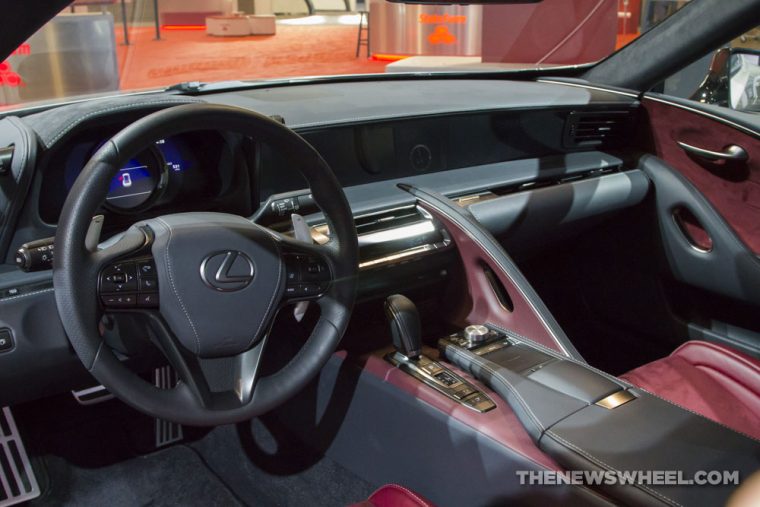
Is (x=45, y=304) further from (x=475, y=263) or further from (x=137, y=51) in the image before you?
(x=137, y=51)

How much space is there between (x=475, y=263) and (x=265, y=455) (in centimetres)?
84

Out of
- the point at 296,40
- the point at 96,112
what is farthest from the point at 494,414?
the point at 296,40

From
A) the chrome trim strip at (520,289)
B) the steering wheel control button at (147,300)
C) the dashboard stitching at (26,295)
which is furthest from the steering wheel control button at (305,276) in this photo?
the chrome trim strip at (520,289)

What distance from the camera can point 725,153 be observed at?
93.6 inches

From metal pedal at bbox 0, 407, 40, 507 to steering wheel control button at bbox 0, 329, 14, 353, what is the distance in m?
0.85

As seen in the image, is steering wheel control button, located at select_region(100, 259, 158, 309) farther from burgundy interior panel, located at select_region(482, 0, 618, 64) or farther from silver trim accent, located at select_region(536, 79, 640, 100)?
burgundy interior panel, located at select_region(482, 0, 618, 64)

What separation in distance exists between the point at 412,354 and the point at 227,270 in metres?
0.58

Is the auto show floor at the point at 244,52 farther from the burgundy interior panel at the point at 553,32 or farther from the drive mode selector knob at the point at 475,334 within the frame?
the drive mode selector knob at the point at 475,334

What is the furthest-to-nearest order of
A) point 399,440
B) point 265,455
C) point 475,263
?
1. point 265,455
2. point 475,263
3. point 399,440

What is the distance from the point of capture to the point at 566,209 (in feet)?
7.86

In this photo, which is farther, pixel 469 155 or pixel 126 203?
pixel 469 155

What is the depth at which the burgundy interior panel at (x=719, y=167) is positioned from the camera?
235 cm

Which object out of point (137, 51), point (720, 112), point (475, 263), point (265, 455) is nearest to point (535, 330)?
point (475, 263)

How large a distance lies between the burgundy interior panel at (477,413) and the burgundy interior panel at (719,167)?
1191 mm
